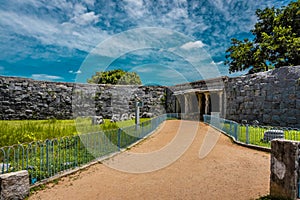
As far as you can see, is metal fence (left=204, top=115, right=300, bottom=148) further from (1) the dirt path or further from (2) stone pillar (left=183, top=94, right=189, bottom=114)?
(2) stone pillar (left=183, top=94, right=189, bottom=114)

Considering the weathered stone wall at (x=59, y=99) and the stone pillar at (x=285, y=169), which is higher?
the weathered stone wall at (x=59, y=99)

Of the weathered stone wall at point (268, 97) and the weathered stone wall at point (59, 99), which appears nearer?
the weathered stone wall at point (268, 97)

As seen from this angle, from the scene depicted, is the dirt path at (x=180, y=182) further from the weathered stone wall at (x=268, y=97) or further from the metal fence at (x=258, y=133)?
the weathered stone wall at (x=268, y=97)

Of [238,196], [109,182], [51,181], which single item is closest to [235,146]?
[238,196]

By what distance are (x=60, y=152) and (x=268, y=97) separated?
38.7 ft

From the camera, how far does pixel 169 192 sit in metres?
4.23

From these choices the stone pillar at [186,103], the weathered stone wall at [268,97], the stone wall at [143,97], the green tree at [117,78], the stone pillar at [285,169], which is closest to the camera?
the stone pillar at [285,169]

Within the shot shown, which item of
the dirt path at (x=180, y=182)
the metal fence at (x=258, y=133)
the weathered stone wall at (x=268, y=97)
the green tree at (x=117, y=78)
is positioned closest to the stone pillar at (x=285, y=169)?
the dirt path at (x=180, y=182)

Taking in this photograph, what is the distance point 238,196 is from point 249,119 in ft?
35.2

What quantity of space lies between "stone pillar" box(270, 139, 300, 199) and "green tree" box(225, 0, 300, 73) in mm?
16066

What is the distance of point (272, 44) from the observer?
1750 centimetres

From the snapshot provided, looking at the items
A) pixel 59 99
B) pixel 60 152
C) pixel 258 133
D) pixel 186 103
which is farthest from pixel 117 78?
pixel 60 152

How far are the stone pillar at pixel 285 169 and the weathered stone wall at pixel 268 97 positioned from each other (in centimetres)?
897

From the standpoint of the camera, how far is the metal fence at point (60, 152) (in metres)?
4.55
